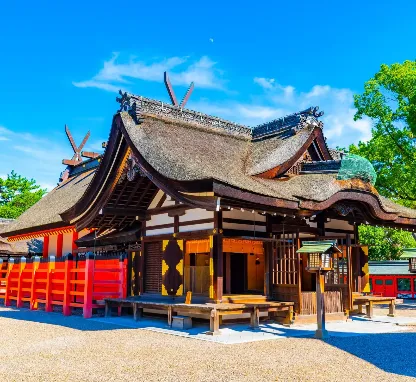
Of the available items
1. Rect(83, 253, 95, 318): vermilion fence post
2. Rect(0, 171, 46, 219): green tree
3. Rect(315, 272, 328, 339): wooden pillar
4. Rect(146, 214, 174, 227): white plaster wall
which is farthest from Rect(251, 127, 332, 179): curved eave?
Rect(0, 171, 46, 219): green tree

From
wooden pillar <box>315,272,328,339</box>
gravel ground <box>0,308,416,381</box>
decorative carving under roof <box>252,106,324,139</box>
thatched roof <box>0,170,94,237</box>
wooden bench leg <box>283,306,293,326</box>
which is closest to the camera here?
gravel ground <box>0,308,416,381</box>

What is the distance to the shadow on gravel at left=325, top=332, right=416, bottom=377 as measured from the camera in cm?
739

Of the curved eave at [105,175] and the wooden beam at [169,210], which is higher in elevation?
the curved eave at [105,175]

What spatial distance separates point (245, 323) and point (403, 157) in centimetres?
1485

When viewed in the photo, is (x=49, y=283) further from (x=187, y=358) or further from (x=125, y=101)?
(x=187, y=358)

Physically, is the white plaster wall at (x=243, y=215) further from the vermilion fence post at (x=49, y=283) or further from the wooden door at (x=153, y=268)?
the vermilion fence post at (x=49, y=283)

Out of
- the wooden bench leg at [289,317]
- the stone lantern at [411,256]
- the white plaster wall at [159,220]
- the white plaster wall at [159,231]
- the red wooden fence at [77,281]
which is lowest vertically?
the wooden bench leg at [289,317]

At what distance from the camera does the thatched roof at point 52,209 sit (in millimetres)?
19766

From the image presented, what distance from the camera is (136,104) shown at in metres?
14.9

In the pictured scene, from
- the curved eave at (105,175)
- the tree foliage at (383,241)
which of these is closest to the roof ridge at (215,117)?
the curved eave at (105,175)

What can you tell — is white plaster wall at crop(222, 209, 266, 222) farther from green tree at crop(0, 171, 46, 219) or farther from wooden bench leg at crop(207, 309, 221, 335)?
green tree at crop(0, 171, 46, 219)

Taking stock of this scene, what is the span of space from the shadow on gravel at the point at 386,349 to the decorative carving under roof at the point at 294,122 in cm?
739

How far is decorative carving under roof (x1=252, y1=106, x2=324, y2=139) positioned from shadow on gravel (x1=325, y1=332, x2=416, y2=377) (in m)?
7.39

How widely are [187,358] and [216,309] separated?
114 inches
